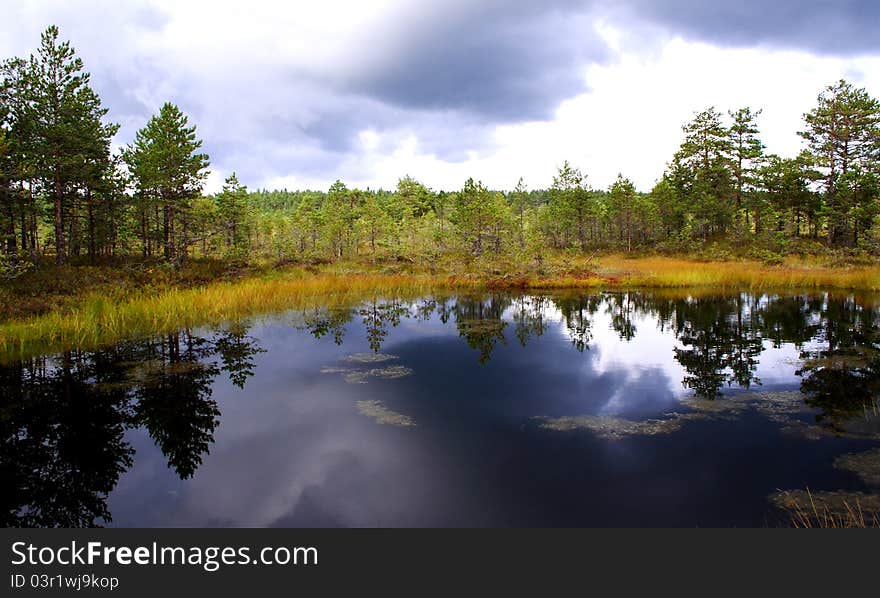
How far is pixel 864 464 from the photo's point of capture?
6.25 meters

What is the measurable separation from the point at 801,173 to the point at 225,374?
159 ft

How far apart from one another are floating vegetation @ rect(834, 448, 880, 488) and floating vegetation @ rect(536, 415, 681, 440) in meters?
2.14

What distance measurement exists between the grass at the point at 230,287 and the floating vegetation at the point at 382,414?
383 inches

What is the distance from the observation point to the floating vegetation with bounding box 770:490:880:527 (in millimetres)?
4930

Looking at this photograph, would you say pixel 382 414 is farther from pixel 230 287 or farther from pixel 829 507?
Answer: pixel 230 287

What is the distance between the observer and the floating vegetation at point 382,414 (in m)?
8.17

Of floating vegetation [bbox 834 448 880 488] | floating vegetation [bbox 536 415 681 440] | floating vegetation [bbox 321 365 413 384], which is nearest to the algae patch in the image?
floating vegetation [bbox 834 448 880 488]

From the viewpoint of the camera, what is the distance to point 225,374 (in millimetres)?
11000

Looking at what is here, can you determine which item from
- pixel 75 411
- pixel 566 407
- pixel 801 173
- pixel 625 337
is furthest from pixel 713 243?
pixel 75 411

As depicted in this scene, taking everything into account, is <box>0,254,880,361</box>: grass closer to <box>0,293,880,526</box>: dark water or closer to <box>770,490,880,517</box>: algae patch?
<box>0,293,880,526</box>: dark water

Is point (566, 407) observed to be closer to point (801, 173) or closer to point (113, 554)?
point (113, 554)

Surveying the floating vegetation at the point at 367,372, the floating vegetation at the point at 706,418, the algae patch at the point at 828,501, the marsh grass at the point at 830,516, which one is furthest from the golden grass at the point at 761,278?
the marsh grass at the point at 830,516

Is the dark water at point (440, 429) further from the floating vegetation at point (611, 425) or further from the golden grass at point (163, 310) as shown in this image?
the golden grass at point (163, 310)

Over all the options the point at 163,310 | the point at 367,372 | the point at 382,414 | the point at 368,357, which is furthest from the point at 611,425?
the point at 163,310
